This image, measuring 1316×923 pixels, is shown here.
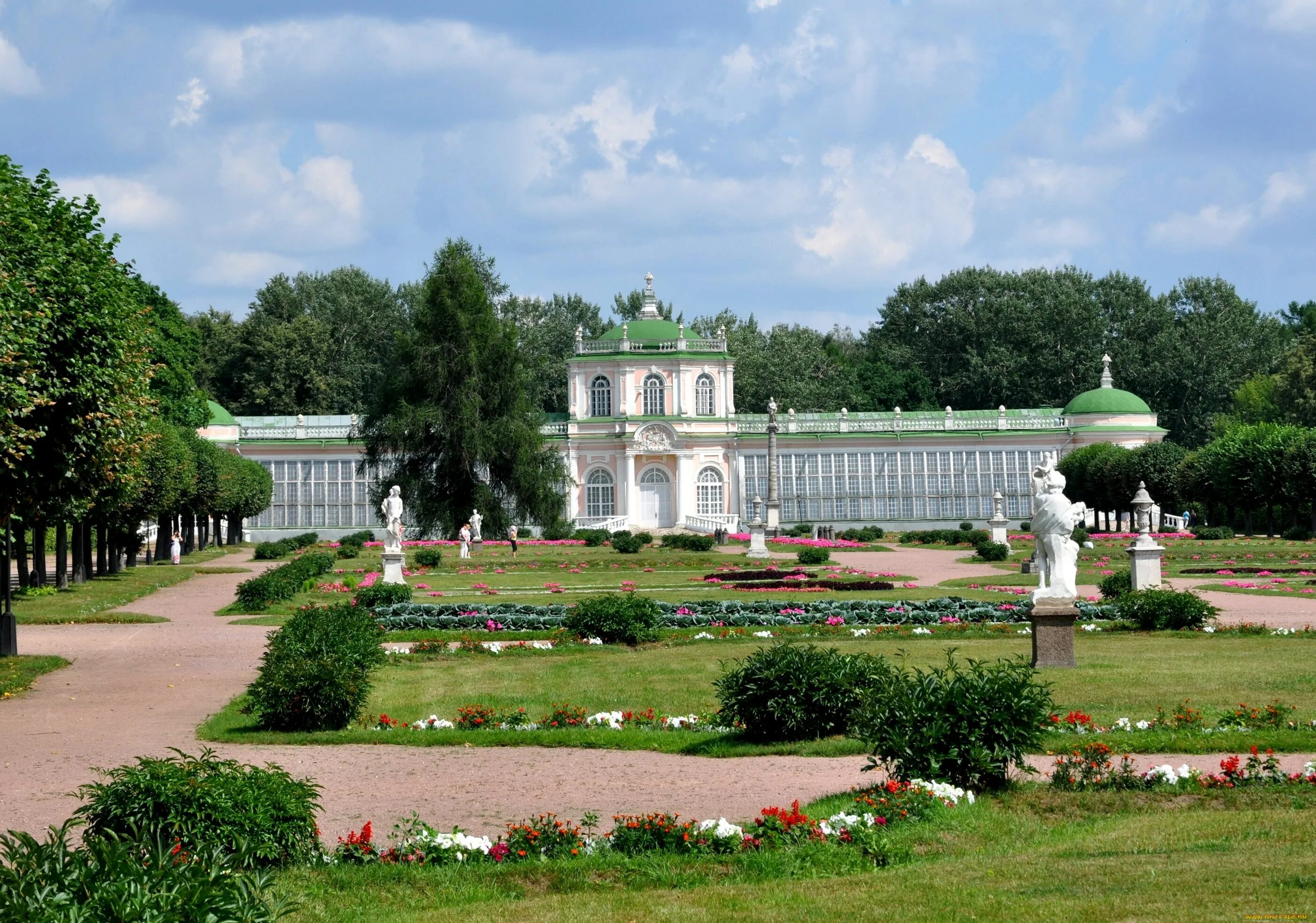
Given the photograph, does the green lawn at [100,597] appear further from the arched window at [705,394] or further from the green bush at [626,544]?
the arched window at [705,394]

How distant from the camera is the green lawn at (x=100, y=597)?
28672mm

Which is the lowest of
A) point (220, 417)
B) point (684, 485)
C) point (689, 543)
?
point (689, 543)

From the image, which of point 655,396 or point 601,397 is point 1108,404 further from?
point 601,397

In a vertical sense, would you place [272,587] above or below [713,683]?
above

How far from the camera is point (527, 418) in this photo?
56.8 meters

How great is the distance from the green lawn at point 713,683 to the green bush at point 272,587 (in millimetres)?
9722

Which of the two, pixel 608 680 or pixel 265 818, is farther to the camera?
pixel 608 680

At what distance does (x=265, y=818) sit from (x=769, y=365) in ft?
273

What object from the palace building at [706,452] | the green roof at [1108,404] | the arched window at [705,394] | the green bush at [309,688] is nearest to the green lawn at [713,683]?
the green bush at [309,688]

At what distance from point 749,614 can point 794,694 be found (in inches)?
463

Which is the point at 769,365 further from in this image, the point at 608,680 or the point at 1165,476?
the point at 608,680

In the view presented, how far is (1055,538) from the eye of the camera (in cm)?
1827

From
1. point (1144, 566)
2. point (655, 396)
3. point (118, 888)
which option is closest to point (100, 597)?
point (1144, 566)

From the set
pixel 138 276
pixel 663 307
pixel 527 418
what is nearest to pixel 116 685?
pixel 138 276
